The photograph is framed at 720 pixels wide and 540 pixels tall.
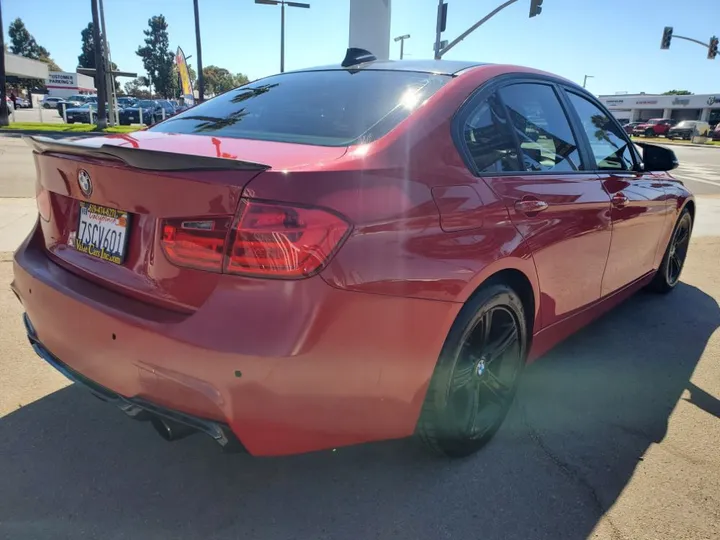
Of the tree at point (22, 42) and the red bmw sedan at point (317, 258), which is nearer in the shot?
the red bmw sedan at point (317, 258)

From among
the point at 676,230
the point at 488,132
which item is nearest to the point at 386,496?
the point at 488,132

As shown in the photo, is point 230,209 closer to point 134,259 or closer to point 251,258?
point 251,258

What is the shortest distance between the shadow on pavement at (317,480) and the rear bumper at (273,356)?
1.30 ft

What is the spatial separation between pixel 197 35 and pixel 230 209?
31081 millimetres

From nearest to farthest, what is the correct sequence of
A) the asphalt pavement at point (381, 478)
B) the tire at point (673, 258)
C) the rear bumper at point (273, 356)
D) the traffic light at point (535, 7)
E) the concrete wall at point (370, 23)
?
the rear bumper at point (273, 356) < the asphalt pavement at point (381, 478) < the tire at point (673, 258) < the concrete wall at point (370, 23) < the traffic light at point (535, 7)

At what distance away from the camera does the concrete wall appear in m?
10.8

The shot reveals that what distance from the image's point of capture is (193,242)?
175 cm

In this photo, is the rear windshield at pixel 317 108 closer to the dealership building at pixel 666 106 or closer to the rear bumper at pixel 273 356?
the rear bumper at pixel 273 356

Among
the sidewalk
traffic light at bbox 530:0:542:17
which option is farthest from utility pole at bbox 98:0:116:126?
the sidewalk

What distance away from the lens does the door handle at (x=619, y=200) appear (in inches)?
126

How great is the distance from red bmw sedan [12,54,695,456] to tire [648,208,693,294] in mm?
2360

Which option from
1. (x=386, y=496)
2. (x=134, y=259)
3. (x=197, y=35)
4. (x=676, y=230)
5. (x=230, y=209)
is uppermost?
(x=197, y=35)

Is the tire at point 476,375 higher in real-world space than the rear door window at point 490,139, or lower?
lower

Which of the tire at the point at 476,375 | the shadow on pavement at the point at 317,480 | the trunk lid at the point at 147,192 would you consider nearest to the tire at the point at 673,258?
the shadow on pavement at the point at 317,480
